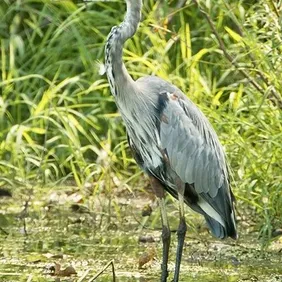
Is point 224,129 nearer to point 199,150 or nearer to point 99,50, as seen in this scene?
point 199,150

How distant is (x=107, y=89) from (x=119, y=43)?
→ 282 cm

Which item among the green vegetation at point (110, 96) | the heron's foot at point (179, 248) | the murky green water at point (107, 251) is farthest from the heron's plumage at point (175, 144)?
the green vegetation at point (110, 96)

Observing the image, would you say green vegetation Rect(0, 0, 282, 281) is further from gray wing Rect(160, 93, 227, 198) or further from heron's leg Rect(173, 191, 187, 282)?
heron's leg Rect(173, 191, 187, 282)

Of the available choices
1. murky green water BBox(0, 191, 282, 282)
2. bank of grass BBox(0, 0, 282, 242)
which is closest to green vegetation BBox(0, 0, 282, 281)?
bank of grass BBox(0, 0, 282, 242)

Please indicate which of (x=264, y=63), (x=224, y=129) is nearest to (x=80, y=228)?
(x=224, y=129)

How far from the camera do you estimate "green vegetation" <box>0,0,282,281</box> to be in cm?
695

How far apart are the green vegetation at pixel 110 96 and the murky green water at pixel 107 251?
0.13m

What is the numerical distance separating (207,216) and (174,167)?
1.11 ft

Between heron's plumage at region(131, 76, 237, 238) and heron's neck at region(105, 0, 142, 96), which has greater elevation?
heron's neck at region(105, 0, 142, 96)

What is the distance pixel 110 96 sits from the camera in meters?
8.74

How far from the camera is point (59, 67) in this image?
9016 mm

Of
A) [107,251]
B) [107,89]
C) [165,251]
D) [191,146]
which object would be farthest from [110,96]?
[165,251]

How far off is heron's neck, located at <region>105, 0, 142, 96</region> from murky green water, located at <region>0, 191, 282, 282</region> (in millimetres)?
999

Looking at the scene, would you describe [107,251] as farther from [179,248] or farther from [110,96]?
[110,96]
